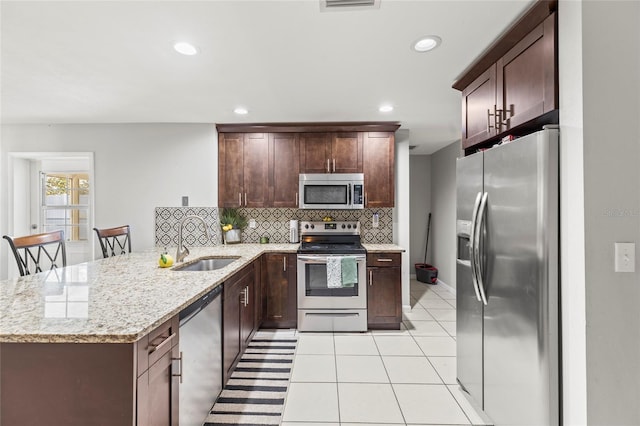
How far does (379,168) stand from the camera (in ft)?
11.9

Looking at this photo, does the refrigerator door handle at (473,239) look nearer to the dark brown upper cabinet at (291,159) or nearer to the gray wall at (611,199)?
the gray wall at (611,199)

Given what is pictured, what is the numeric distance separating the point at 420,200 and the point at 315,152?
2.83 metres

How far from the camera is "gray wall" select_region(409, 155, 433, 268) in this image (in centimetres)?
553

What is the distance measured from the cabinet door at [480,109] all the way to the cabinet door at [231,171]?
2.56 metres

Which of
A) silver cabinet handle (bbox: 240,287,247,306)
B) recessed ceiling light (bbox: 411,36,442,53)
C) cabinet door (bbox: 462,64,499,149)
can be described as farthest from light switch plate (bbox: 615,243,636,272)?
silver cabinet handle (bbox: 240,287,247,306)

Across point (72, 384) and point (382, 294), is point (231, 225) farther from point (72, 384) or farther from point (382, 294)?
point (72, 384)

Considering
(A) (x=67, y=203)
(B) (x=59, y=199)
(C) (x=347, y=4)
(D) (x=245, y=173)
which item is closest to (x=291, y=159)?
(D) (x=245, y=173)

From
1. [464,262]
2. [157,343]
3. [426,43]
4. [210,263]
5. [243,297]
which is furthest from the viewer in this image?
[210,263]

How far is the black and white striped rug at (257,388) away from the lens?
1877 millimetres

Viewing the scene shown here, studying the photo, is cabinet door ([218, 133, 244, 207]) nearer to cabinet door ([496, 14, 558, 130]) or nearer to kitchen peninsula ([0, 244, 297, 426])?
kitchen peninsula ([0, 244, 297, 426])

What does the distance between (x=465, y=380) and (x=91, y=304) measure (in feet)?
7.68

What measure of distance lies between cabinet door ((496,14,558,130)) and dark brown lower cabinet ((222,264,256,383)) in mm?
2180

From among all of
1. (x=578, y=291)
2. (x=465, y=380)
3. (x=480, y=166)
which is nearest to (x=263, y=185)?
(x=480, y=166)

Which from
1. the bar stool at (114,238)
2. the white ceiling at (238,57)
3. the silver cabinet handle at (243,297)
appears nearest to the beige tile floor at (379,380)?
the silver cabinet handle at (243,297)
